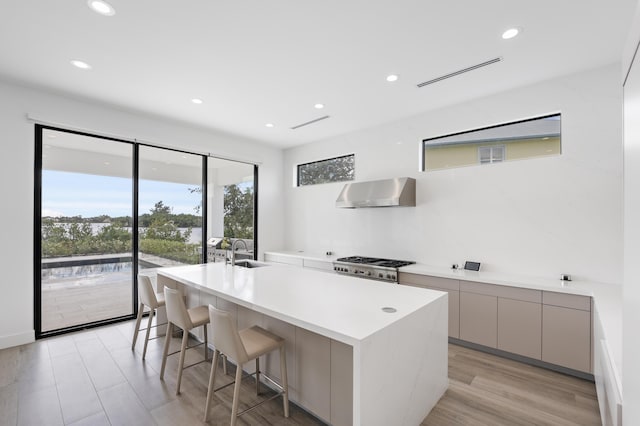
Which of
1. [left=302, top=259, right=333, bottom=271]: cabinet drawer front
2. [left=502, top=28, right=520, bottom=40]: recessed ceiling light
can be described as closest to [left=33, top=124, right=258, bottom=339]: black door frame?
[left=302, top=259, right=333, bottom=271]: cabinet drawer front

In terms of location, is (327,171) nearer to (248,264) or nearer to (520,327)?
(248,264)

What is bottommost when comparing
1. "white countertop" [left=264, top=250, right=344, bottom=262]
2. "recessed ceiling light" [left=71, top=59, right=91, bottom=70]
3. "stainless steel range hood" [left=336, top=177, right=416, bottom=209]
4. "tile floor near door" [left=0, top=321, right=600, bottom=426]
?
"tile floor near door" [left=0, top=321, right=600, bottom=426]

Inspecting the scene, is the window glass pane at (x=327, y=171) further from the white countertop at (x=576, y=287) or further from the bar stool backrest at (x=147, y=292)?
the bar stool backrest at (x=147, y=292)

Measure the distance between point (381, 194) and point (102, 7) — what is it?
11.1ft

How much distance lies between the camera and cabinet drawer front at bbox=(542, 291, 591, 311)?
2611mm

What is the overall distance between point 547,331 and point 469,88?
260 cm

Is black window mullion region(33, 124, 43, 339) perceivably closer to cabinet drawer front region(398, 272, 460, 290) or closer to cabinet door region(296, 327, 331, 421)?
cabinet door region(296, 327, 331, 421)

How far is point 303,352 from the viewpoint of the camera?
2160 mm

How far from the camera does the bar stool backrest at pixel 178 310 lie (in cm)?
250

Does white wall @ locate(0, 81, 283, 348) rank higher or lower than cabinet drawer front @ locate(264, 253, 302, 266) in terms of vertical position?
higher

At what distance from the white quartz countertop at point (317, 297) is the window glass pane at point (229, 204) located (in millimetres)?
1873

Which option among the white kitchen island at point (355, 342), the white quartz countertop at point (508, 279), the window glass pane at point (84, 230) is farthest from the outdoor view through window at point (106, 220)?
the white quartz countertop at point (508, 279)

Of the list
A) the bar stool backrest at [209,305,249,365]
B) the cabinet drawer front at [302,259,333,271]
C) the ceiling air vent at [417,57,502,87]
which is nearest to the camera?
the bar stool backrest at [209,305,249,365]

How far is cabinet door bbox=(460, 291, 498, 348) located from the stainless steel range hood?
137cm
